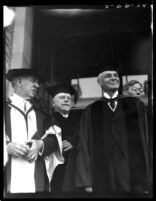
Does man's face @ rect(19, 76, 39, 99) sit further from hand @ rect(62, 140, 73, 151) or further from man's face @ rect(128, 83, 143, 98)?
man's face @ rect(128, 83, 143, 98)

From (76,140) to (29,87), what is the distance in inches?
50.1

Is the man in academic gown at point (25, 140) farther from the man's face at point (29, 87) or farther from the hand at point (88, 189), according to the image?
the hand at point (88, 189)

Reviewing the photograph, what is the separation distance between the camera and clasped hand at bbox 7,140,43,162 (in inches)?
372

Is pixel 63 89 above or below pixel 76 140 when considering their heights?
above

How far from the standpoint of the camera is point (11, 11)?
33.0 feet

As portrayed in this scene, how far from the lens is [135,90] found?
31.6 ft

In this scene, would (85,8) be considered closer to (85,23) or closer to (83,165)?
(85,23)

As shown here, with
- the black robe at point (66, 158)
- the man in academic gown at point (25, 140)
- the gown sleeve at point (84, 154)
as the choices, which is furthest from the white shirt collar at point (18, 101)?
the gown sleeve at point (84, 154)

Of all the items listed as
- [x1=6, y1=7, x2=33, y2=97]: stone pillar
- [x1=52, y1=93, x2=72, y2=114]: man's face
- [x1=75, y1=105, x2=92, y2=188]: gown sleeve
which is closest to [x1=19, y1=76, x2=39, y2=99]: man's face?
[x1=6, y1=7, x2=33, y2=97]: stone pillar

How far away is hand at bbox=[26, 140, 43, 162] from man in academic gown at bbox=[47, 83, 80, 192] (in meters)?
0.41

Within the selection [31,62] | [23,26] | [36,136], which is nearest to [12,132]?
[36,136]

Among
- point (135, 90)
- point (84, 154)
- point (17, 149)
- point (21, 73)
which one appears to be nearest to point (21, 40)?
point (21, 73)

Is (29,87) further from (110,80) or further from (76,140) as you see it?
(110,80)

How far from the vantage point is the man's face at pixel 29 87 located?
9789mm
